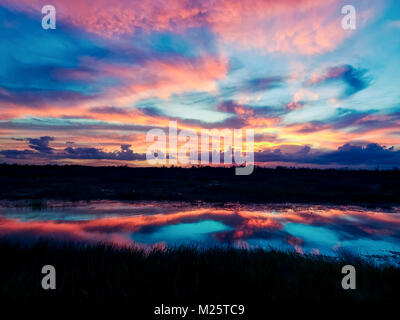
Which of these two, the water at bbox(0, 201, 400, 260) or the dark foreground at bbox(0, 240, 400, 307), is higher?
the dark foreground at bbox(0, 240, 400, 307)

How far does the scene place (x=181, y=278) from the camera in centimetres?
500

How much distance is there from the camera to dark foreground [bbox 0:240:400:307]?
4.39 m

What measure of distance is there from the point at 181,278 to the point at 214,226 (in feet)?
23.5

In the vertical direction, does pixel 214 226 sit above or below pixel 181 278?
below

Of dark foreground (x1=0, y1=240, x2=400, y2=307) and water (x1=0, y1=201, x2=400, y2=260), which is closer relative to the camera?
dark foreground (x1=0, y1=240, x2=400, y2=307)

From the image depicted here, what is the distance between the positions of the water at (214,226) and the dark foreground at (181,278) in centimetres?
216

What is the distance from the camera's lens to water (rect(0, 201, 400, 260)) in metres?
9.63

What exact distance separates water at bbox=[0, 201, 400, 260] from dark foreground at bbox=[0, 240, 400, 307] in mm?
2161

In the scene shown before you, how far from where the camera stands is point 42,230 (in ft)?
35.5

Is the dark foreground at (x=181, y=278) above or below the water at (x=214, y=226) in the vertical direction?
above

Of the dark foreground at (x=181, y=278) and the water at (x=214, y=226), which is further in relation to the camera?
the water at (x=214, y=226)

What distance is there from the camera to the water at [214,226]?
9.63 m
